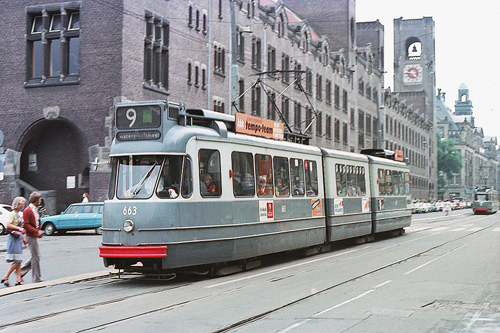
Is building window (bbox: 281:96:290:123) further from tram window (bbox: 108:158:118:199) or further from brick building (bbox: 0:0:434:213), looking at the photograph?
tram window (bbox: 108:158:118:199)

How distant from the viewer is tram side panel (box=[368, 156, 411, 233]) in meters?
24.1

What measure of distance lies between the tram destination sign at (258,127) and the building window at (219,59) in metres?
26.8

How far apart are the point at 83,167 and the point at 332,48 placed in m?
40.6

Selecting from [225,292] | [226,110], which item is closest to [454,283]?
[225,292]

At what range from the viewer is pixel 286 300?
1056 cm

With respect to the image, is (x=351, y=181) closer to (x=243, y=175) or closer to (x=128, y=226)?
(x=243, y=175)

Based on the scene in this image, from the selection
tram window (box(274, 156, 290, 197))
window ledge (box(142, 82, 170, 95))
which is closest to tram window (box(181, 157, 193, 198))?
tram window (box(274, 156, 290, 197))

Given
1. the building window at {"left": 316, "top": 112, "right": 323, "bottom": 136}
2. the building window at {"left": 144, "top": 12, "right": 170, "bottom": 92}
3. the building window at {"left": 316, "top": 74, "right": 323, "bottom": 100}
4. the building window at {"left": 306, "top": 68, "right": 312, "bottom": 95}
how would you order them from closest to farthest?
the building window at {"left": 144, "top": 12, "right": 170, "bottom": 92}, the building window at {"left": 306, "top": 68, "right": 312, "bottom": 95}, the building window at {"left": 316, "top": 112, "right": 323, "bottom": 136}, the building window at {"left": 316, "top": 74, "right": 323, "bottom": 100}

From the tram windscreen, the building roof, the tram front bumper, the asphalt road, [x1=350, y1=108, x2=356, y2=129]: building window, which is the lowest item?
the asphalt road

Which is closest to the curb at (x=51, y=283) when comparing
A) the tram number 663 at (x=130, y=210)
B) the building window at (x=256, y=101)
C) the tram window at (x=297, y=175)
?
the tram number 663 at (x=130, y=210)

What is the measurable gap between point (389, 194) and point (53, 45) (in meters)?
20.6

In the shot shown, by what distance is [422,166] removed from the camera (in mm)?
110000

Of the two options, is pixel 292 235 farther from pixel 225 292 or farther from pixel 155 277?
pixel 225 292

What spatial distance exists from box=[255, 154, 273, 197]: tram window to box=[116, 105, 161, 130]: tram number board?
3.02m
